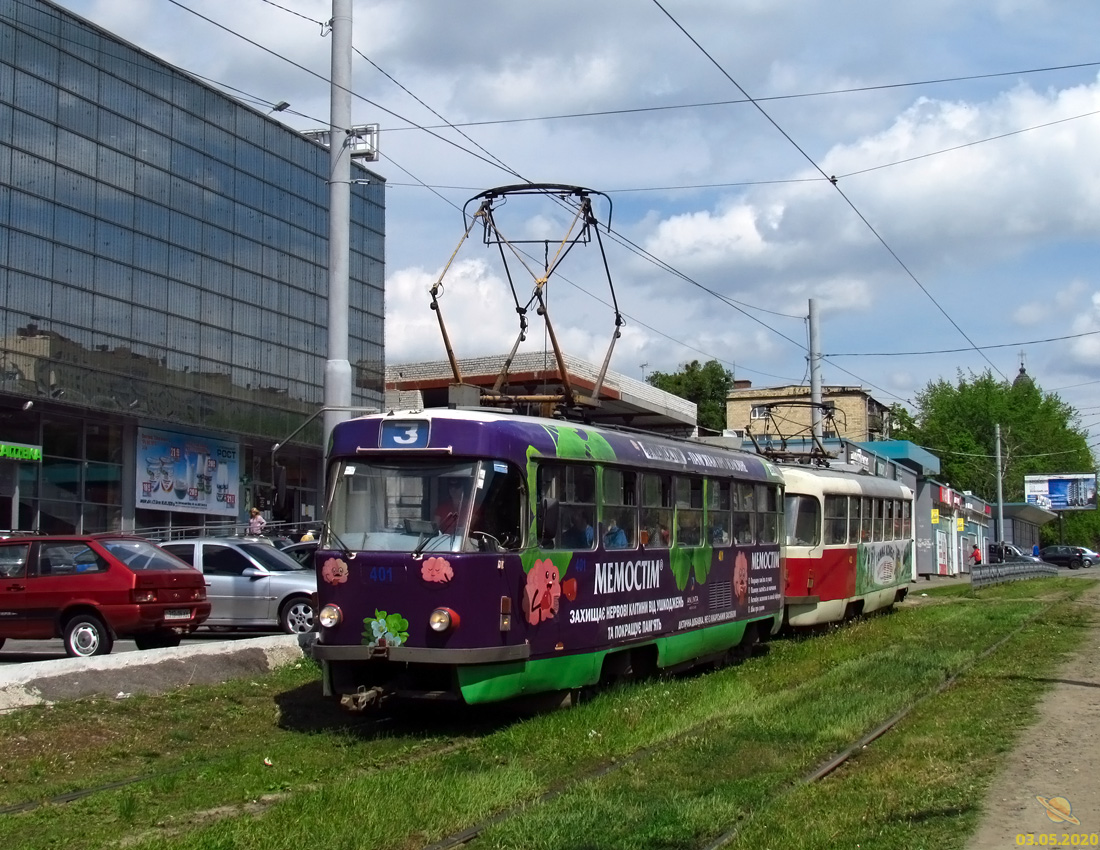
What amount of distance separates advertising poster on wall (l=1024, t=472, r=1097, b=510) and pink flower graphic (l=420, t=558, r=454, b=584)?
277 feet

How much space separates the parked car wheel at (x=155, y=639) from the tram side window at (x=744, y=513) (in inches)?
273

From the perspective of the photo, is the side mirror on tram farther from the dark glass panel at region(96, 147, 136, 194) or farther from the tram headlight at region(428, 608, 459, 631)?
the dark glass panel at region(96, 147, 136, 194)

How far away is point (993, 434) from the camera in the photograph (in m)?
87.4

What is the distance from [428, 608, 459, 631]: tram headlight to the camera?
987 centimetres

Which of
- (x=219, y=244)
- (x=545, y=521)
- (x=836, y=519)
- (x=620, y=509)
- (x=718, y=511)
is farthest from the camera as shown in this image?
(x=219, y=244)

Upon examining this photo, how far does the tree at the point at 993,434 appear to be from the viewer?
8744cm

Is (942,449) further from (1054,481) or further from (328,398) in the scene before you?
(328,398)

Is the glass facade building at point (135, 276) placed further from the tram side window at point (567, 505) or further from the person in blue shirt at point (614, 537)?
the tram side window at point (567, 505)

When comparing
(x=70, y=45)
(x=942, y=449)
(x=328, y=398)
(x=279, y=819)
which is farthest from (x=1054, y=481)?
(x=279, y=819)

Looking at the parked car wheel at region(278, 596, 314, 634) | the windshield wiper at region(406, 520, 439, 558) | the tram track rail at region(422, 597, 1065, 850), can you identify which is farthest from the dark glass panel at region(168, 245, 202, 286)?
the tram track rail at region(422, 597, 1065, 850)

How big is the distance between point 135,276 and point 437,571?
2547 cm

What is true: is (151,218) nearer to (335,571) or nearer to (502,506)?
(335,571)
